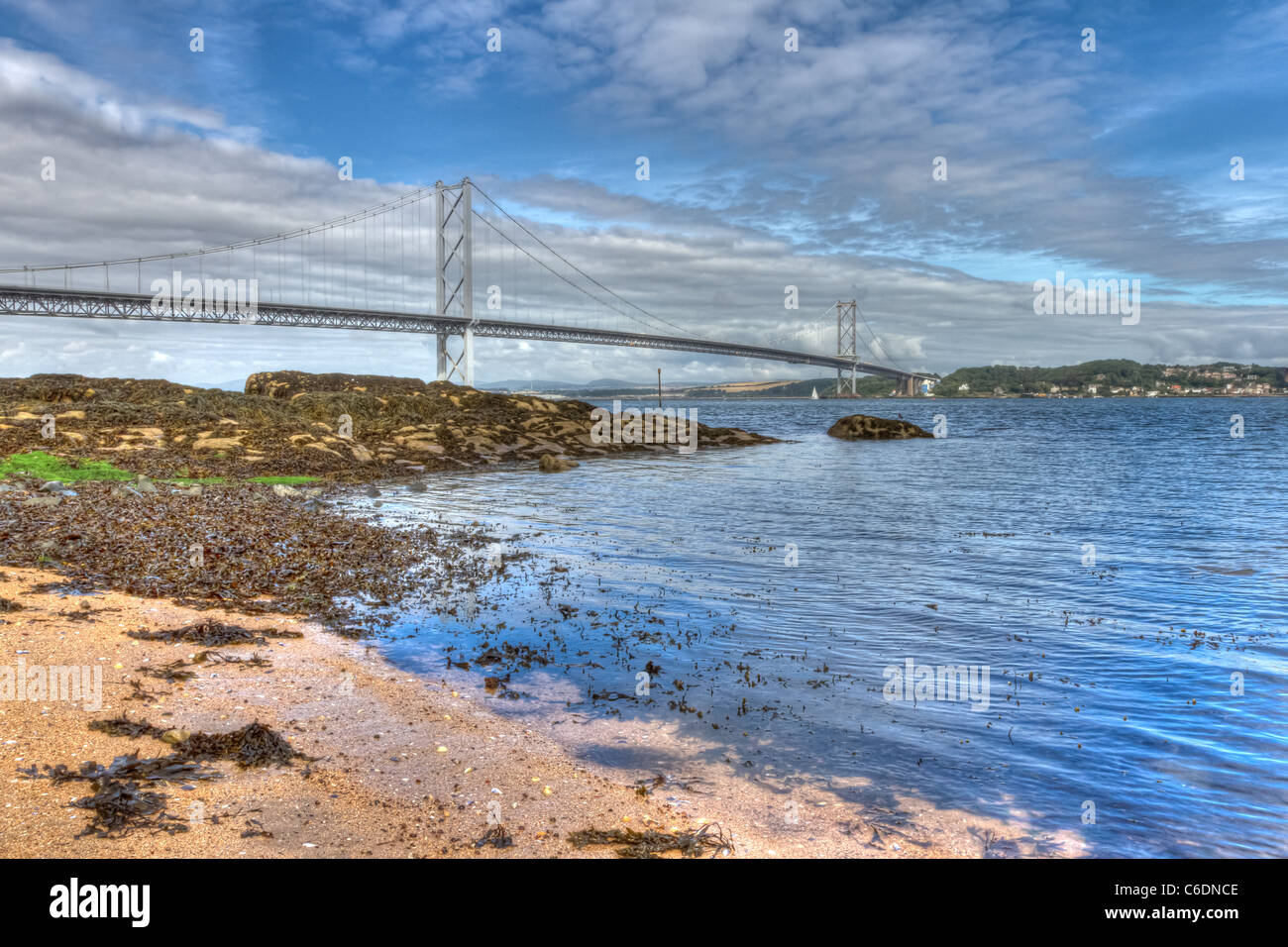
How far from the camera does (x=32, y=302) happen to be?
54.7m

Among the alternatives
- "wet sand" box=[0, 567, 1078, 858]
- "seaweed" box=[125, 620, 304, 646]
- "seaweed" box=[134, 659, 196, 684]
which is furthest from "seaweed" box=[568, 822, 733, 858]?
"seaweed" box=[125, 620, 304, 646]

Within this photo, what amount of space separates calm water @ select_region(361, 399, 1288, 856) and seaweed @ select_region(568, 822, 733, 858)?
4.12ft

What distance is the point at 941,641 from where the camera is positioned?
10172 mm

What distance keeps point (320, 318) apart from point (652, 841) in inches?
2776

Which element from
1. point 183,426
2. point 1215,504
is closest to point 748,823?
point 1215,504

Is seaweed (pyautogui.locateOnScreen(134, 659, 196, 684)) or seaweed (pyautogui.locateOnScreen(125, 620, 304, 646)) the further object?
seaweed (pyautogui.locateOnScreen(125, 620, 304, 646))

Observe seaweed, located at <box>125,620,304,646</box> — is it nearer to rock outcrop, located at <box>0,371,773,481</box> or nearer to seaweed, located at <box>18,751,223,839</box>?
seaweed, located at <box>18,751,223,839</box>

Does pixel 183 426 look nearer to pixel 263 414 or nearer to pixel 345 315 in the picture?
pixel 263 414

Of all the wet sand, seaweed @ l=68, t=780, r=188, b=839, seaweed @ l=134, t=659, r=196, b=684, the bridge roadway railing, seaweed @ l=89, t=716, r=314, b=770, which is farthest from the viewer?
the bridge roadway railing

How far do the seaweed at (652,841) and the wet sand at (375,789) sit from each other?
2.8 inches

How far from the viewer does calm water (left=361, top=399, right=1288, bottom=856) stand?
253 inches

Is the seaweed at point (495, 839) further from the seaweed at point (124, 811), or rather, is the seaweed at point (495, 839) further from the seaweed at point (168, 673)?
the seaweed at point (168, 673)

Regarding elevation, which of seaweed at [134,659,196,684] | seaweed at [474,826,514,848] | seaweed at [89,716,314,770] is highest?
seaweed at [134,659,196,684]

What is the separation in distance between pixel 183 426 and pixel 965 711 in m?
31.4
